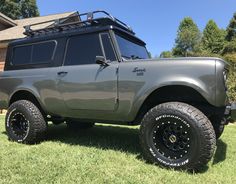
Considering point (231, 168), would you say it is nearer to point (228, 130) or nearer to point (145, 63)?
point (145, 63)

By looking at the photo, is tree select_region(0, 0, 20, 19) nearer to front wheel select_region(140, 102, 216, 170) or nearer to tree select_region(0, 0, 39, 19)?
tree select_region(0, 0, 39, 19)

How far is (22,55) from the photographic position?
6.39 metres

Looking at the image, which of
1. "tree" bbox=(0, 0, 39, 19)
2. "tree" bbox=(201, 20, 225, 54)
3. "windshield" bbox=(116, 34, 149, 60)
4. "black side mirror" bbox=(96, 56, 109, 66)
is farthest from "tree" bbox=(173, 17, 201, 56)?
"black side mirror" bbox=(96, 56, 109, 66)

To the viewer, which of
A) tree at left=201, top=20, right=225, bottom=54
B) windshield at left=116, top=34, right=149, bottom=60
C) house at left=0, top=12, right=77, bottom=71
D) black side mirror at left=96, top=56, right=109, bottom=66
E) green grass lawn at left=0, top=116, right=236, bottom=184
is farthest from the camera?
tree at left=201, top=20, right=225, bottom=54

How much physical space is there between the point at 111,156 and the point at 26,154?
1.32 metres

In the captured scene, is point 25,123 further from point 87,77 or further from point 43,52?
point 87,77

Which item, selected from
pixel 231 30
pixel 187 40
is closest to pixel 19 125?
pixel 231 30

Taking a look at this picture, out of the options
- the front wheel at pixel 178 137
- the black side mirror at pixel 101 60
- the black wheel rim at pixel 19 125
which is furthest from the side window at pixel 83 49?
the front wheel at pixel 178 137

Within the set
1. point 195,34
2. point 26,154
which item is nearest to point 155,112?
point 26,154

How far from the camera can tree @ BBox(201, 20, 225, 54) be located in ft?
146

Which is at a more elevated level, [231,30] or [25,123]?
[231,30]

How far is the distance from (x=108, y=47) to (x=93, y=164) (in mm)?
1873

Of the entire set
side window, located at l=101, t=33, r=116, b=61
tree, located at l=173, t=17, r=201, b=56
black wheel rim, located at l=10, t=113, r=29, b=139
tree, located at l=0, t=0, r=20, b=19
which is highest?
tree, located at l=0, t=0, r=20, b=19

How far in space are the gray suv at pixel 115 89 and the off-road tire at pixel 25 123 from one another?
2 centimetres
